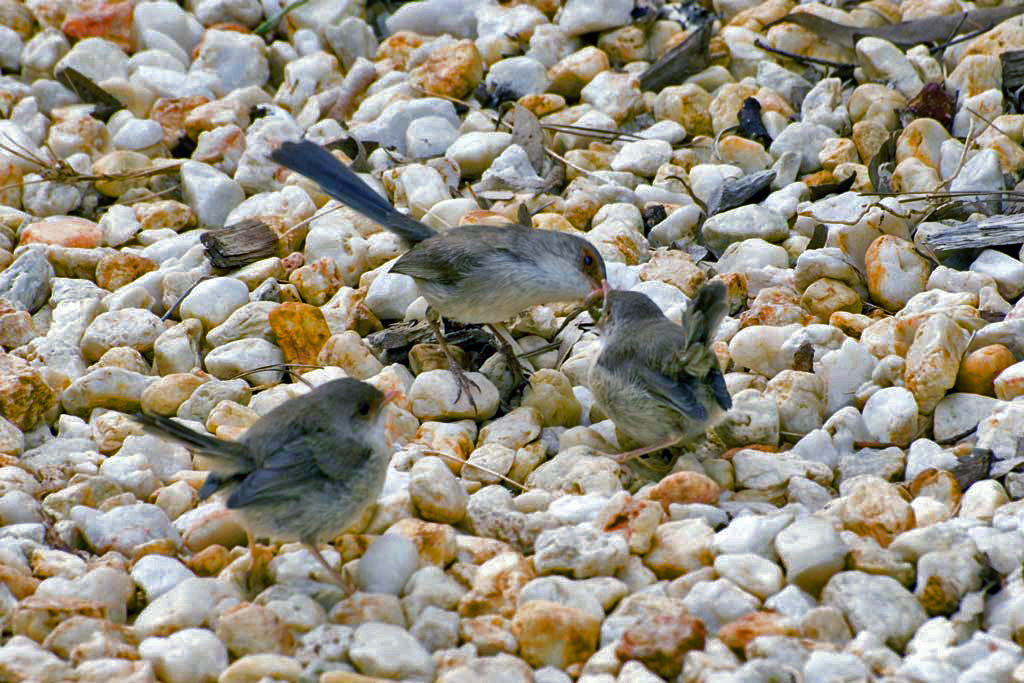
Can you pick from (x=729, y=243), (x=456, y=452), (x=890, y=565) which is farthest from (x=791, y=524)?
(x=729, y=243)

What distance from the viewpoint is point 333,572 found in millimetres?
3879

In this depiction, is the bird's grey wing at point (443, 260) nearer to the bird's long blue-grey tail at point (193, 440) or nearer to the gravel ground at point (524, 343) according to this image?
the gravel ground at point (524, 343)

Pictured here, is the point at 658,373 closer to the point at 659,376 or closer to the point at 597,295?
the point at 659,376

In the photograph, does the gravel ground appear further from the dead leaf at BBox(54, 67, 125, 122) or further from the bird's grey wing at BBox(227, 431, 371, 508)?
the bird's grey wing at BBox(227, 431, 371, 508)

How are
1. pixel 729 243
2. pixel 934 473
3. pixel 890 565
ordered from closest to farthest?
1. pixel 890 565
2. pixel 934 473
3. pixel 729 243

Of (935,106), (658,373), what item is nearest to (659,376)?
(658,373)

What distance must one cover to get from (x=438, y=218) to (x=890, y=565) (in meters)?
3.38

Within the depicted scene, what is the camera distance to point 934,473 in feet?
14.3

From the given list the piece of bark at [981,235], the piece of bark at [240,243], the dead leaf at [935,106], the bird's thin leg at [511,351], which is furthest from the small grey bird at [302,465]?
the dead leaf at [935,106]

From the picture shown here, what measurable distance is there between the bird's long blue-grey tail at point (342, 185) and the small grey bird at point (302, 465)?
160 cm

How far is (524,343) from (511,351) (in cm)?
29

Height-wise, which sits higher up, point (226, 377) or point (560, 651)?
point (560, 651)

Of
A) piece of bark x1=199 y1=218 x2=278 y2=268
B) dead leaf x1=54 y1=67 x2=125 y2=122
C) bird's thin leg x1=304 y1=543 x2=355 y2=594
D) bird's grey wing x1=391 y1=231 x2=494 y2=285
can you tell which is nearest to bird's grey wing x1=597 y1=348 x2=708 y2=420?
bird's grey wing x1=391 y1=231 x2=494 y2=285

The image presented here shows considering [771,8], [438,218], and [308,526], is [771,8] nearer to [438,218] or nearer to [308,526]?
[438,218]
